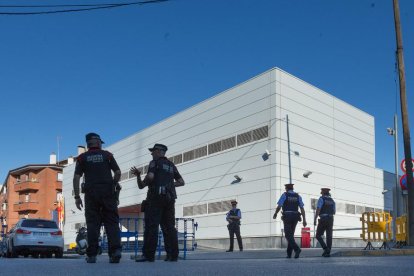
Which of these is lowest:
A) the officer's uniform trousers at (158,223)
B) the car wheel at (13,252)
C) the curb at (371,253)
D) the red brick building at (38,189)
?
the car wheel at (13,252)

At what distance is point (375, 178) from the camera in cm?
3412

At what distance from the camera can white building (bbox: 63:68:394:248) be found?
26.7m

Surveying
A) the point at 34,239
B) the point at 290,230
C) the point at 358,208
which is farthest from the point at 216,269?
the point at 358,208

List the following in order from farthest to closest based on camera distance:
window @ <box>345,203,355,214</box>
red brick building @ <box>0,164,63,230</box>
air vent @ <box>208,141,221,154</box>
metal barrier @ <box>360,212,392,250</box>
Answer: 1. red brick building @ <box>0,164,63,230</box>
2. window @ <box>345,203,355,214</box>
3. air vent @ <box>208,141,221,154</box>
4. metal barrier @ <box>360,212,392,250</box>

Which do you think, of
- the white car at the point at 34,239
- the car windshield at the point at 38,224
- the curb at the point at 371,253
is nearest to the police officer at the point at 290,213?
the curb at the point at 371,253

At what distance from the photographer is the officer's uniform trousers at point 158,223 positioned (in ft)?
27.5

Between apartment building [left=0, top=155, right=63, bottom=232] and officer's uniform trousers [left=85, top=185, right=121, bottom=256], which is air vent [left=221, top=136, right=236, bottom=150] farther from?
apartment building [left=0, top=155, right=63, bottom=232]

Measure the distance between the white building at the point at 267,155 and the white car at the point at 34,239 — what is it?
10401 mm

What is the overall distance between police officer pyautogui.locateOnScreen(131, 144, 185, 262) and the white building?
17418 mm

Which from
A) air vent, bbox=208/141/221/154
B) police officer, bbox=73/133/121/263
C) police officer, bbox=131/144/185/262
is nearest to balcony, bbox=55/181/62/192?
air vent, bbox=208/141/221/154

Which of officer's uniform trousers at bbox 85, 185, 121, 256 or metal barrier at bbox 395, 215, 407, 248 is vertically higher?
officer's uniform trousers at bbox 85, 185, 121, 256

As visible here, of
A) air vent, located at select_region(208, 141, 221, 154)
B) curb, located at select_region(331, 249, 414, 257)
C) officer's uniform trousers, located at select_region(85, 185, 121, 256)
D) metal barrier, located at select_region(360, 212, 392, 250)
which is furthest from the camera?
air vent, located at select_region(208, 141, 221, 154)

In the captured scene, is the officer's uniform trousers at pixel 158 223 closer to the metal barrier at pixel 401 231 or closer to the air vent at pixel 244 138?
the metal barrier at pixel 401 231

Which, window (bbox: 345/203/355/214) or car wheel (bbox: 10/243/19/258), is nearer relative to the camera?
car wheel (bbox: 10/243/19/258)
